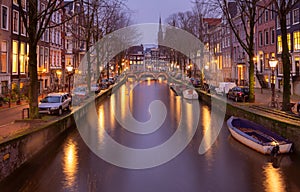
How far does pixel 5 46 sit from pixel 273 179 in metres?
30.9

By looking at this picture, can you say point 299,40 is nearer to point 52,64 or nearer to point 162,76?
point 52,64

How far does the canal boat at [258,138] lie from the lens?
1722cm

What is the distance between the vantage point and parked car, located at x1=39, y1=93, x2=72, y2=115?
83.0ft

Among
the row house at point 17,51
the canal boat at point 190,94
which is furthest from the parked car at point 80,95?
the canal boat at point 190,94

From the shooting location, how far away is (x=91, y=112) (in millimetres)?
34062

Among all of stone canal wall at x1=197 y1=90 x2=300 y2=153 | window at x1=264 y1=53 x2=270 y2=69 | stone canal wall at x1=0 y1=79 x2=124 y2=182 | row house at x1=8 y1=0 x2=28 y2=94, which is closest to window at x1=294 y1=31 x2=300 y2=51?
window at x1=264 y1=53 x2=270 y2=69

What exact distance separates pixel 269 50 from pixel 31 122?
39.7 m

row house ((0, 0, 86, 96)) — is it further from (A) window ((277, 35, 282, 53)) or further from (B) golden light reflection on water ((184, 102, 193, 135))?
(A) window ((277, 35, 282, 53))

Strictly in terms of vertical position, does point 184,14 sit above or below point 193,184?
above

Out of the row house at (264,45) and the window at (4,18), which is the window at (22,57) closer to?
the window at (4,18)

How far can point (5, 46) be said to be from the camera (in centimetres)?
3622

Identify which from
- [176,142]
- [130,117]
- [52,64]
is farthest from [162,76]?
[176,142]

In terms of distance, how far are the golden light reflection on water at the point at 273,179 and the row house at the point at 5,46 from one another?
2751 centimetres

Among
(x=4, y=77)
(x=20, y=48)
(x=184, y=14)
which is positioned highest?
(x=184, y=14)
